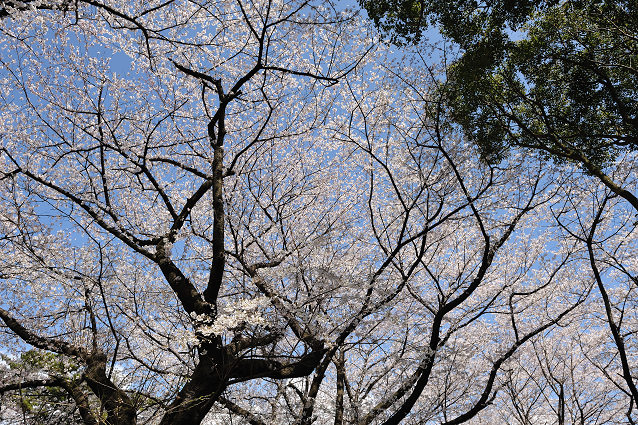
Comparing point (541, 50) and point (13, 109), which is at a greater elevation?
point (13, 109)

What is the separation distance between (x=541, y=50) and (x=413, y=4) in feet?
7.15

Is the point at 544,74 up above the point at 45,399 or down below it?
above

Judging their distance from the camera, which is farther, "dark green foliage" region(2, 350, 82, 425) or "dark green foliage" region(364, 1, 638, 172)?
"dark green foliage" region(364, 1, 638, 172)

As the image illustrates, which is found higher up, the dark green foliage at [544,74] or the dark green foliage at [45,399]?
the dark green foliage at [544,74]

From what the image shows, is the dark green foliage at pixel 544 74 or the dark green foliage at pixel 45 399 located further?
the dark green foliage at pixel 544 74

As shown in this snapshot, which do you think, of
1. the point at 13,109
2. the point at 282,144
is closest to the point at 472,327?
the point at 282,144

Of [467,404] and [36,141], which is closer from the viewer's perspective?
[36,141]

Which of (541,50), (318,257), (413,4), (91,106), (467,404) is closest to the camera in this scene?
(413,4)

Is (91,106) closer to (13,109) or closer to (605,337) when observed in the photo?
(13,109)

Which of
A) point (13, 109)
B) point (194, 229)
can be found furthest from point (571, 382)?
point (13, 109)

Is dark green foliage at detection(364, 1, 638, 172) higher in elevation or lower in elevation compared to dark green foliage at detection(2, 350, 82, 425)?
higher

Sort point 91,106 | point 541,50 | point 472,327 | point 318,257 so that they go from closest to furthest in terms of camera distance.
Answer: point 541,50, point 91,106, point 318,257, point 472,327

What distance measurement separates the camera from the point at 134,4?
21.1 ft

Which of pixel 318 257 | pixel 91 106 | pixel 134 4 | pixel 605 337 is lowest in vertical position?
pixel 605 337
